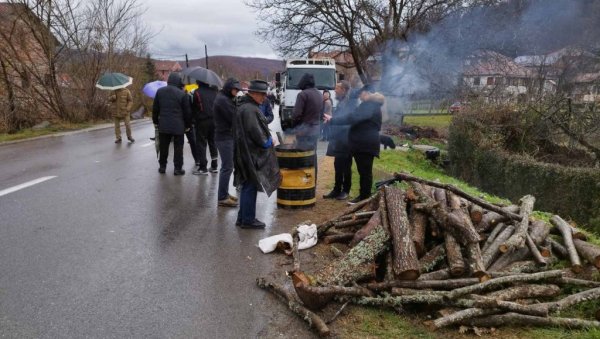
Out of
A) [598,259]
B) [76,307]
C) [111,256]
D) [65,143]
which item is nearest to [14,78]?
[65,143]

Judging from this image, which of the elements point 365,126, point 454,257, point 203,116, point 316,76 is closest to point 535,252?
point 454,257

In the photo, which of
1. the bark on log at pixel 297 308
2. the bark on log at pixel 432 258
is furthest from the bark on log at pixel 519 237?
the bark on log at pixel 297 308

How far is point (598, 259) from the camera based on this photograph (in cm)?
421

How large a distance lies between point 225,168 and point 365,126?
2247mm

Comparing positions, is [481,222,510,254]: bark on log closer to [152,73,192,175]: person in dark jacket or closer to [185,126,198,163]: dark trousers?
[152,73,192,175]: person in dark jacket

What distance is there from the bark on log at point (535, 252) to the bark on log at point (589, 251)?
16.5 inches

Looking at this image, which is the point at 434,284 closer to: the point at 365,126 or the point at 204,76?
the point at 365,126

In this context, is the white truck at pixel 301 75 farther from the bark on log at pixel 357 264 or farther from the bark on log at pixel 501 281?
the bark on log at pixel 501 281

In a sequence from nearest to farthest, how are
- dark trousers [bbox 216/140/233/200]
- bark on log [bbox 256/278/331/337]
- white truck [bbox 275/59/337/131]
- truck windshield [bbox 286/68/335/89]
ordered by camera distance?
bark on log [bbox 256/278/331/337] < dark trousers [bbox 216/140/233/200] < white truck [bbox 275/59/337/131] < truck windshield [bbox 286/68/335/89]

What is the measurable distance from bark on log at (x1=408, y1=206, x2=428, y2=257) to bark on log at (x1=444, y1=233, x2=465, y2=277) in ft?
0.77

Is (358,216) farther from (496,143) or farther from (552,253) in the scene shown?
(496,143)

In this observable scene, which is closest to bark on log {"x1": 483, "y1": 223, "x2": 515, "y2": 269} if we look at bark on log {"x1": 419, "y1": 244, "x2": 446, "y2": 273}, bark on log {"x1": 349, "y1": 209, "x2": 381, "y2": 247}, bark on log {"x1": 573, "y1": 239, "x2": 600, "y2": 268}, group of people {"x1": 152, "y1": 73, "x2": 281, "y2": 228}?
bark on log {"x1": 419, "y1": 244, "x2": 446, "y2": 273}

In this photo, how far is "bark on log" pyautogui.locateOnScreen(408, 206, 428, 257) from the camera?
4.39 m

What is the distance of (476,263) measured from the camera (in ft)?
13.1
